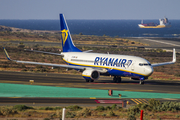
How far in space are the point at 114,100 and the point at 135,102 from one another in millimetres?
2522

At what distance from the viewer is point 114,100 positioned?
1375 inches

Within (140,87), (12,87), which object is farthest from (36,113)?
(140,87)

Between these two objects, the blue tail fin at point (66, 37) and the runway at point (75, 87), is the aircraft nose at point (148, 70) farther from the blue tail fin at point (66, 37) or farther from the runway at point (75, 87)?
the blue tail fin at point (66, 37)

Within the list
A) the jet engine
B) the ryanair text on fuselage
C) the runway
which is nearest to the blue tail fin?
the runway

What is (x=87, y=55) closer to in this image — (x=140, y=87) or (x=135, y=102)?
(x=140, y=87)

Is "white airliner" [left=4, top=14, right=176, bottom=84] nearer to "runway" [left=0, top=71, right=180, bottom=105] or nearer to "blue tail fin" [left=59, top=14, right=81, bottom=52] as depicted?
"runway" [left=0, top=71, right=180, bottom=105]

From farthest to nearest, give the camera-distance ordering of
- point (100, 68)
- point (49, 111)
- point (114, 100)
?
1. point (100, 68)
2. point (114, 100)
3. point (49, 111)

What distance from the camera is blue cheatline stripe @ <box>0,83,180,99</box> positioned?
1465 inches

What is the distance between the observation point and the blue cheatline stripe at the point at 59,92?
3722 centimetres

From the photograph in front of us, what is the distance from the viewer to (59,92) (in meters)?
39.4

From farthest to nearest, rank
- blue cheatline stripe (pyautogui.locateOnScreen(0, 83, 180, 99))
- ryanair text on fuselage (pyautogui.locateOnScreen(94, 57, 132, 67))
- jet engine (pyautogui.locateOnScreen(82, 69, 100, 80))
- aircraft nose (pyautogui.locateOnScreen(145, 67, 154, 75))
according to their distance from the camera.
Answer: jet engine (pyautogui.locateOnScreen(82, 69, 100, 80)) → ryanair text on fuselage (pyautogui.locateOnScreen(94, 57, 132, 67)) → aircraft nose (pyautogui.locateOnScreen(145, 67, 154, 75)) → blue cheatline stripe (pyautogui.locateOnScreen(0, 83, 180, 99))

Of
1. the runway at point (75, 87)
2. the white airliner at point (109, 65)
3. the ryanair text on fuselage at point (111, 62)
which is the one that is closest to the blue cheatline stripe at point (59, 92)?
the runway at point (75, 87)

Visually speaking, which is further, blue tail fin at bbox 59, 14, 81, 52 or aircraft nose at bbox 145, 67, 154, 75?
blue tail fin at bbox 59, 14, 81, 52

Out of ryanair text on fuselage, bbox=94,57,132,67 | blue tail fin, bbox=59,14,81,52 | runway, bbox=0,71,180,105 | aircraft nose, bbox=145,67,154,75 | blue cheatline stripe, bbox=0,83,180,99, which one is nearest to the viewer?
runway, bbox=0,71,180,105
